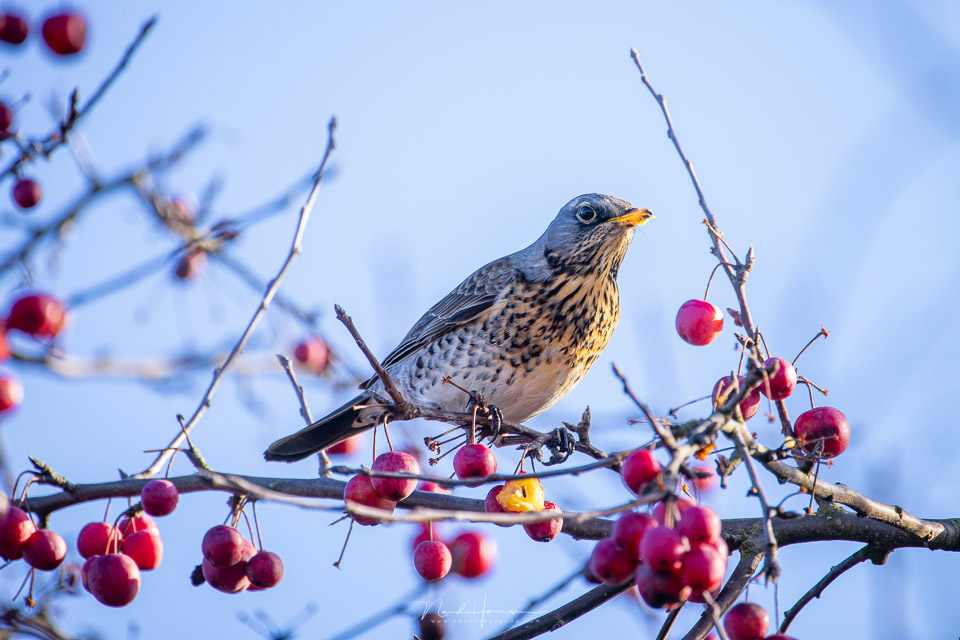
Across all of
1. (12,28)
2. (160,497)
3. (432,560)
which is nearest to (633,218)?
(432,560)

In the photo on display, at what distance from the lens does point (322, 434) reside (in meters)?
4.32

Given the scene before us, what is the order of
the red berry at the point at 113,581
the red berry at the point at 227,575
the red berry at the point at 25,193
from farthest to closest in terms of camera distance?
the red berry at the point at 25,193, the red berry at the point at 227,575, the red berry at the point at 113,581

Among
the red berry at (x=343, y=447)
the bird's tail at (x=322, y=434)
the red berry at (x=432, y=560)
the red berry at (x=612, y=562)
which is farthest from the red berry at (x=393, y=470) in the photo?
the red berry at (x=343, y=447)

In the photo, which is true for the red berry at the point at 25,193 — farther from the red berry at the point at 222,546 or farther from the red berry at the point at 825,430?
the red berry at the point at 825,430

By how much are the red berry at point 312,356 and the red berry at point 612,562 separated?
3.27m

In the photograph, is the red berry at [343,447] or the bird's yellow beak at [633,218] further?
the red berry at [343,447]

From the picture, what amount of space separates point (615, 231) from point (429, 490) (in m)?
1.80

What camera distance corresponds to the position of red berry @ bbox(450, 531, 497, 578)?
3.27 m

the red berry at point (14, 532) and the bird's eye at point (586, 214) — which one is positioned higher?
the bird's eye at point (586, 214)

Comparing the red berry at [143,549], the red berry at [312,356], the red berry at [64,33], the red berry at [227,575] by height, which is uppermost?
the red berry at [64,33]

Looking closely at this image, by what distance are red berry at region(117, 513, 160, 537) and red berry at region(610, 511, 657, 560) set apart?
1797mm

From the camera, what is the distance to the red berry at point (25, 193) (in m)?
3.78

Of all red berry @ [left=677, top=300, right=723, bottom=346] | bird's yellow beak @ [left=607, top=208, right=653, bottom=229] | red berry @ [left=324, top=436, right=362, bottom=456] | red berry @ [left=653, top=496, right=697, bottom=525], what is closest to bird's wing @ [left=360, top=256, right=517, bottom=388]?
red berry @ [left=324, top=436, right=362, bottom=456]

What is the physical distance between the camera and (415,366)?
15.4 feet
